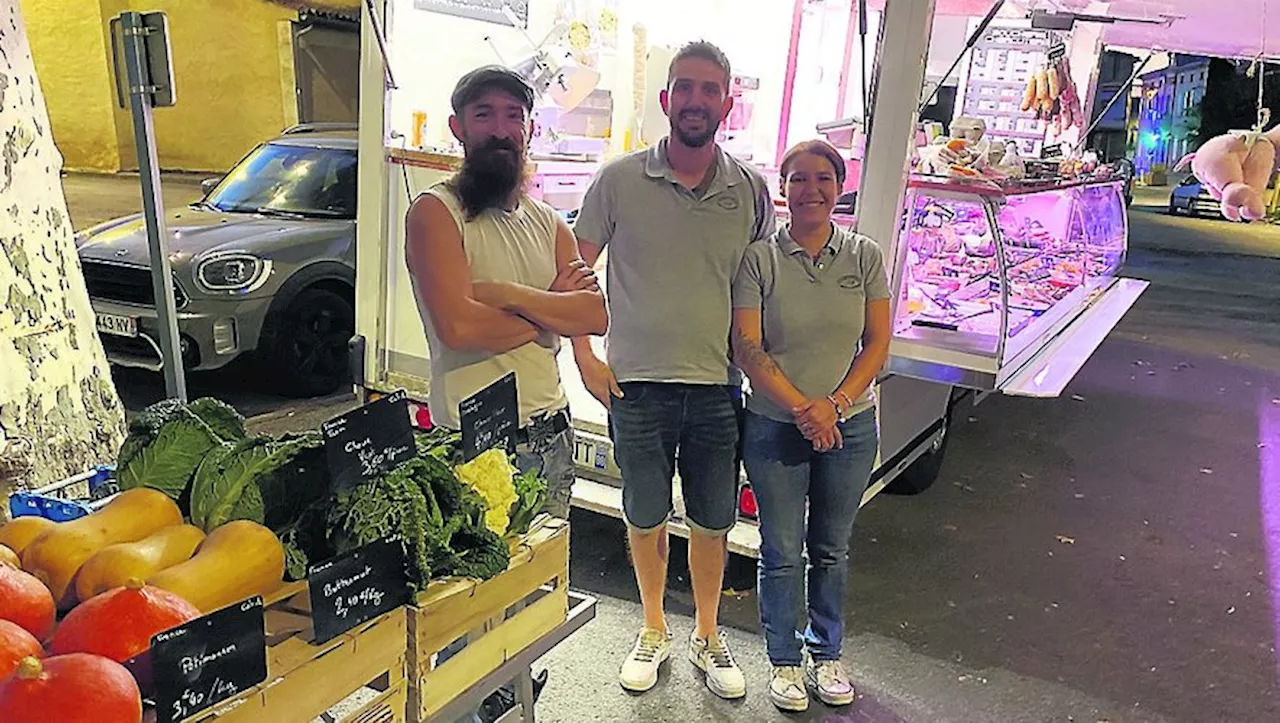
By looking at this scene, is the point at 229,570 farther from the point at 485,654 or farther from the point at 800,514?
the point at 800,514

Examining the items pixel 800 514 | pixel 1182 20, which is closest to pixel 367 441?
pixel 800 514

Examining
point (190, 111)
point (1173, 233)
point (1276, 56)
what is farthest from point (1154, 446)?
point (1173, 233)

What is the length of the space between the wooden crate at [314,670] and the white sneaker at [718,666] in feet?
6.07

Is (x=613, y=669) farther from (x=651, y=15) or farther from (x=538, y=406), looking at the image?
(x=651, y=15)

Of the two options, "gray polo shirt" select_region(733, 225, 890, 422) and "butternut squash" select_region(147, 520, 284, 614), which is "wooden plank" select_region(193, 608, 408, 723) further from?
"gray polo shirt" select_region(733, 225, 890, 422)

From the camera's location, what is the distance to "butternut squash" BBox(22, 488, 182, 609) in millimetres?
1402

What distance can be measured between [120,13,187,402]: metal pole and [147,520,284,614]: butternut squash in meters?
1.64

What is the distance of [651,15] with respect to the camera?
16.5 feet

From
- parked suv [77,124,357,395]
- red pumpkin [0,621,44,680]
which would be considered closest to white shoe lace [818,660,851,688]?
red pumpkin [0,621,44,680]

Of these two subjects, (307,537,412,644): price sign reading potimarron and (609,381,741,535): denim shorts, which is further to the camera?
(609,381,741,535): denim shorts

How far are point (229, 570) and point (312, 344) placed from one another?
5351 mm

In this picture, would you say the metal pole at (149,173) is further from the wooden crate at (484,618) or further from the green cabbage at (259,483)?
the wooden crate at (484,618)

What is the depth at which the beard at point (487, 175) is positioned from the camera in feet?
7.57

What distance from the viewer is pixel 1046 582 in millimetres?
4238
